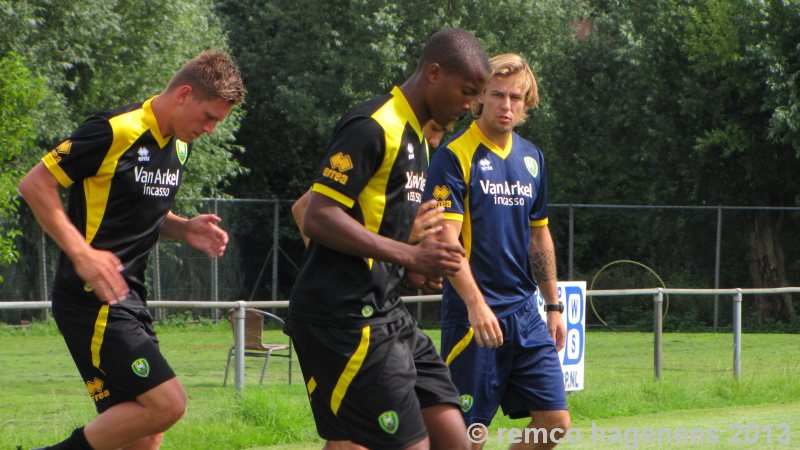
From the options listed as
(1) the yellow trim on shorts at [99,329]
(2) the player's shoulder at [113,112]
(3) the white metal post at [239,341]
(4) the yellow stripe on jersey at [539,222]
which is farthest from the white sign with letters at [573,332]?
(1) the yellow trim on shorts at [99,329]

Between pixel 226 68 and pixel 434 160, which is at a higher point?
pixel 226 68

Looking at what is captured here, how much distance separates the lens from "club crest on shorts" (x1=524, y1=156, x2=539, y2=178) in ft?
20.4

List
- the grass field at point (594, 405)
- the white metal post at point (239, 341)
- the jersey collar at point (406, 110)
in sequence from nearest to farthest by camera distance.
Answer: the jersey collar at point (406, 110), the grass field at point (594, 405), the white metal post at point (239, 341)

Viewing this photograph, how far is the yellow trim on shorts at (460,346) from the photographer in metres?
6.00

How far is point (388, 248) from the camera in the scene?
4.33 metres

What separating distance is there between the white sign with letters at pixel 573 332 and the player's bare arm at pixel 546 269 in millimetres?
4310

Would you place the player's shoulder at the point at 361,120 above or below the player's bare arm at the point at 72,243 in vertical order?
above

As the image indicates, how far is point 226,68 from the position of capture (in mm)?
5539

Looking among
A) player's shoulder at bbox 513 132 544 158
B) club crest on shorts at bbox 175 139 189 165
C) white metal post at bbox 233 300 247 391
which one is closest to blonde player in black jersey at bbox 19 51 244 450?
club crest on shorts at bbox 175 139 189 165

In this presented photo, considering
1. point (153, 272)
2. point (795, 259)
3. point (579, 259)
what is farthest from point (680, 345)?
point (153, 272)

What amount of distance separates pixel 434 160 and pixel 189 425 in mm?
3570

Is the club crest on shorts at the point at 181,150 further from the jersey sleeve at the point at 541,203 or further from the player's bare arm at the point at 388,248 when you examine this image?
the jersey sleeve at the point at 541,203

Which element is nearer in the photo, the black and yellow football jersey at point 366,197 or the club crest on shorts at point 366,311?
the black and yellow football jersey at point 366,197

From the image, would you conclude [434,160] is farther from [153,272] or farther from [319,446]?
[153,272]
